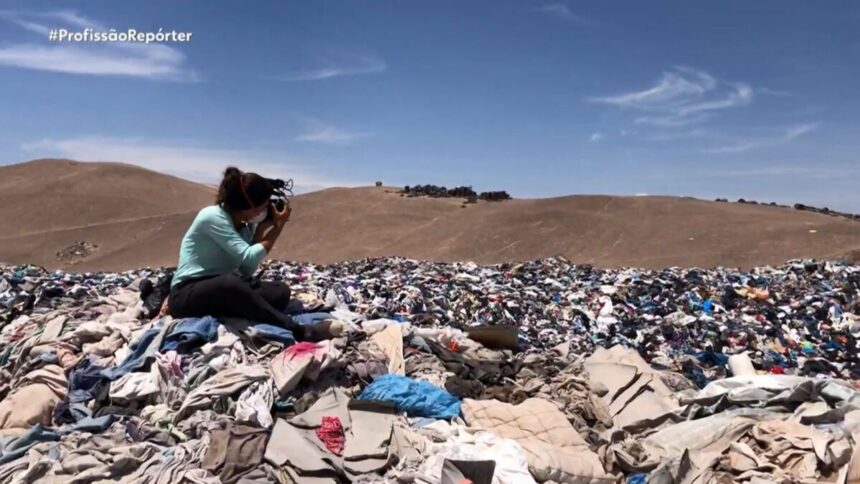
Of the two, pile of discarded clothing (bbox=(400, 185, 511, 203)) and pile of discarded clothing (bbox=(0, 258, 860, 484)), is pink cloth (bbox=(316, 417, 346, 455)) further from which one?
pile of discarded clothing (bbox=(400, 185, 511, 203))

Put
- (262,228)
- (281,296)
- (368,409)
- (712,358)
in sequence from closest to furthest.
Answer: (368,409)
(262,228)
(281,296)
(712,358)

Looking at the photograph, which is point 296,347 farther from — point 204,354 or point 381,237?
point 381,237

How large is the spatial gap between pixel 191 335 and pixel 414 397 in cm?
150

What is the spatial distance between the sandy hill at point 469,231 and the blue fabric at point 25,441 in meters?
14.9

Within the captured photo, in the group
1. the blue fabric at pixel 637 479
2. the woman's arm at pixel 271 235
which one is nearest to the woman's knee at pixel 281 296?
the woman's arm at pixel 271 235

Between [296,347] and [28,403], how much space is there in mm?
1526

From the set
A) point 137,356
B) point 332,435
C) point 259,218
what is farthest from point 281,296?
point 332,435

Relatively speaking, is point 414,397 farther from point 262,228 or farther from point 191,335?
point 262,228

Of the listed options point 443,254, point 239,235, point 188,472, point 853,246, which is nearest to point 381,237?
point 443,254

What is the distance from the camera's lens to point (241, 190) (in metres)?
4.54

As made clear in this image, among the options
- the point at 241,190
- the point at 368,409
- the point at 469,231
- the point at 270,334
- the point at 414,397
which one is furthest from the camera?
the point at 469,231

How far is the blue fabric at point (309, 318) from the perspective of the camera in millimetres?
4822

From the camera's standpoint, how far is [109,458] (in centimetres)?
324

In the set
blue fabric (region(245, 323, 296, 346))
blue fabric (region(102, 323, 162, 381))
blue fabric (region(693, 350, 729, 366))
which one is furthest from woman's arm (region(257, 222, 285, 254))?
blue fabric (region(693, 350, 729, 366))
